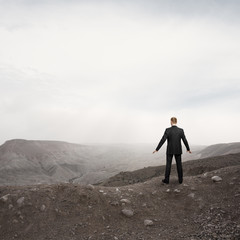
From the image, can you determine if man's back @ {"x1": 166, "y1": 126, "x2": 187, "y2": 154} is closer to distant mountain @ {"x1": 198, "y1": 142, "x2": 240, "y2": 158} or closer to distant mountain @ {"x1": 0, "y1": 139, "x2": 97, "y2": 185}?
distant mountain @ {"x1": 198, "y1": 142, "x2": 240, "y2": 158}

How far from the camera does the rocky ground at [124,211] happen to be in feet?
18.9

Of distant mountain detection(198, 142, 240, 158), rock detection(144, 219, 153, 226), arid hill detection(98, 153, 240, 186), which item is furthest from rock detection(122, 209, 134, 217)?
distant mountain detection(198, 142, 240, 158)

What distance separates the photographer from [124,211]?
6711 millimetres

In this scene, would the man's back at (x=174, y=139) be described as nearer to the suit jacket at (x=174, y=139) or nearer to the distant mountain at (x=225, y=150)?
the suit jacket at (x=174, y=139)

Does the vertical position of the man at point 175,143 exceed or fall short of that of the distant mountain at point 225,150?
it exceeds it

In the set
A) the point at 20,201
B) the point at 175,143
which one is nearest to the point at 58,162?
the point at 20,201

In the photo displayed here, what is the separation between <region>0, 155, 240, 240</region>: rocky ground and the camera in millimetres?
5746

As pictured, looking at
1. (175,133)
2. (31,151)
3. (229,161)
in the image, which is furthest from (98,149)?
(175,133)

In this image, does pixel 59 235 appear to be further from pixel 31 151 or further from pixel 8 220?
pixel 31 151

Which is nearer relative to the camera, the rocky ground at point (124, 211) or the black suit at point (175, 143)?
the rocky ground at point (124, 211)

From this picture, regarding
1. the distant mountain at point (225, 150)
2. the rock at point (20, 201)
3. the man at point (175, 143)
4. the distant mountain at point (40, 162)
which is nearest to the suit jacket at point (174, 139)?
the man at point (175, 143)

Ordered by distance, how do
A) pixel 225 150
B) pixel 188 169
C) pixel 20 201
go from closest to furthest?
pixel 20 201 → pixel 188 169 → pixel 225 150

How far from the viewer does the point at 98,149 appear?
11688 cm

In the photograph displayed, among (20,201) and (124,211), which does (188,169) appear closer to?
(124,211)
